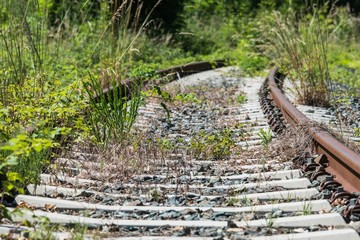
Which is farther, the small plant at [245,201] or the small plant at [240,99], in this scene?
the small plant at [240,99]

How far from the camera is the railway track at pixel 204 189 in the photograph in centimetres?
337

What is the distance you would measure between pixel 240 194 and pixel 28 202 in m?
1.19

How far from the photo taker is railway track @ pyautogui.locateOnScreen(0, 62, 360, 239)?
3367 mm

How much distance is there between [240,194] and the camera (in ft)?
13.3

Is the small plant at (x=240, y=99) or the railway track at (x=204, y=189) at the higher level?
the railway track at (x=204, y=189)

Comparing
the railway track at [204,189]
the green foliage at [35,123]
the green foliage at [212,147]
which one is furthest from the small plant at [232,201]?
the green foliage at [212,147]

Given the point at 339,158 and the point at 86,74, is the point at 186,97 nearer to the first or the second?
the point at 86,74

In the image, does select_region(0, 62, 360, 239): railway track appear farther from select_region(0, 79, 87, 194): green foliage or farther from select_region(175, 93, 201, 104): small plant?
select_region(175, 93, 201, 104): small plant

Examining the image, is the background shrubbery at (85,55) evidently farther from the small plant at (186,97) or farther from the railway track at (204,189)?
the small plant at (186,97)

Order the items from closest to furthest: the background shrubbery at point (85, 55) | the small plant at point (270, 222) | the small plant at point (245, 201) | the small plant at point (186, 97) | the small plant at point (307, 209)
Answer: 1. the small plant at point (270, 222)
2. the small plant at point (307, 209)
3. the small plant at point (245, 201)
4. the background shrubbery at point (85, 55)
5. the small plant at point (186, 97)

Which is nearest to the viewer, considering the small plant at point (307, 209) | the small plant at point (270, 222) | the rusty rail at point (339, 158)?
the small plant at point (270, 222)

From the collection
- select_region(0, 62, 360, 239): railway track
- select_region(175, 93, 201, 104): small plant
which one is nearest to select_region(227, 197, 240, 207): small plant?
select_region(0, 62, 360, 239): railway track

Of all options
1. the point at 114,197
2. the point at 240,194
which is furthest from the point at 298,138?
the point at 114,197

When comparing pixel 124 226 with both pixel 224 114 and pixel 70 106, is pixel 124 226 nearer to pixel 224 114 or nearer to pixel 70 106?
pixel 70 106
